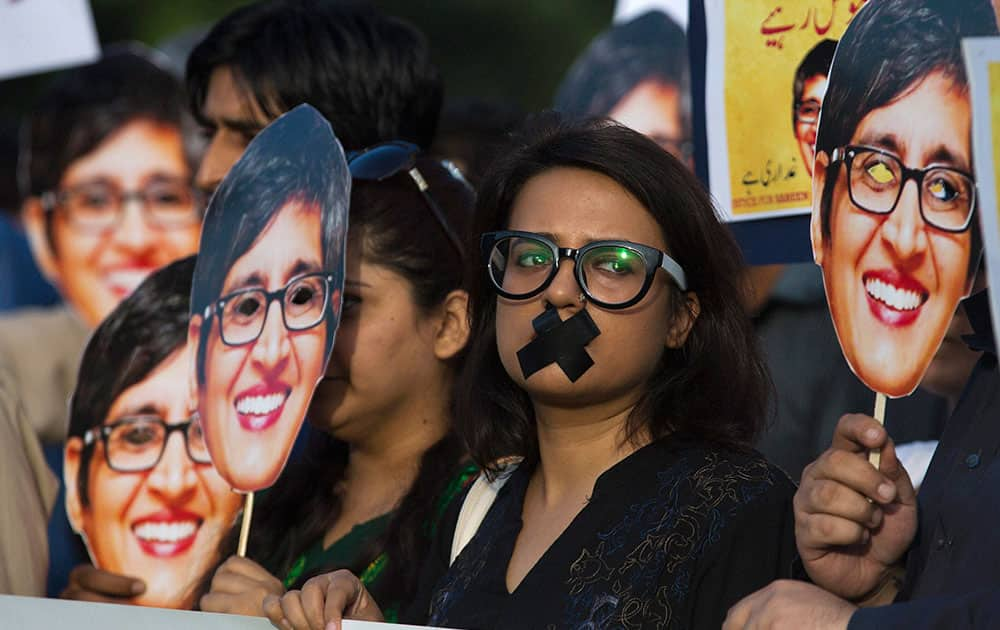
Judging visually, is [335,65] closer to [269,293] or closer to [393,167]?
[393,167]

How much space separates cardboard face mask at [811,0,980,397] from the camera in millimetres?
2023

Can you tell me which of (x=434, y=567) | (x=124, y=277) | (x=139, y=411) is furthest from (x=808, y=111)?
(x=124, y=277)

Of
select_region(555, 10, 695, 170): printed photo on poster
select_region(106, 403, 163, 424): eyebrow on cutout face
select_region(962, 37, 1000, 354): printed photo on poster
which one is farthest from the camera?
select_region(555, 10, 695, 170): printed photo on poster

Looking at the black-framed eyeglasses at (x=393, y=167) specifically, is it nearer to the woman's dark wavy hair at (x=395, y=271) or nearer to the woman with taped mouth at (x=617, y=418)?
the woman's dark wavy hair at (x=395, y=271)

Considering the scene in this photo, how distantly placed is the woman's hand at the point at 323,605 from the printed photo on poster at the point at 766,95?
883 millimetres

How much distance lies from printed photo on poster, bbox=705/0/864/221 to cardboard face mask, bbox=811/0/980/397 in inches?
8.2

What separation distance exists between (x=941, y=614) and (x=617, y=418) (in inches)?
25.4

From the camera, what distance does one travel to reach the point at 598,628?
6.34ft

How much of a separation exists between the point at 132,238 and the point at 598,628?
2804 mm

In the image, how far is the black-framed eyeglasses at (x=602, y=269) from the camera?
2.09 m

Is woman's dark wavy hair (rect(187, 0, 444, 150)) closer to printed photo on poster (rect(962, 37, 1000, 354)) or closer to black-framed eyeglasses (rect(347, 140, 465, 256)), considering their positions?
black-framed eyeglasses (rect(347, 140, 465, 256))

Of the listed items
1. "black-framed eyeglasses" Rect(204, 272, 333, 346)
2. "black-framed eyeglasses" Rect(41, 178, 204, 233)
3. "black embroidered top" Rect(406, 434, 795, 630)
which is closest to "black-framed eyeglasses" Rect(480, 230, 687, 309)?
"black embroidered top" Rect(406, 434, 795, 630)

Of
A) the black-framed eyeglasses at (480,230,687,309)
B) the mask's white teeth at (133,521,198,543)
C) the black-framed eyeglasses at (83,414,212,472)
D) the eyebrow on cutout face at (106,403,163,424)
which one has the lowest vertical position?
the mask's white teeth at (133,521,198,543)

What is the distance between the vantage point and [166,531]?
3.16 metres
